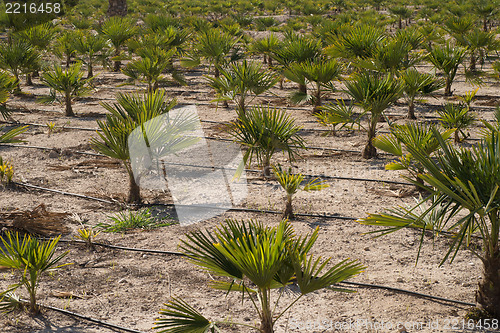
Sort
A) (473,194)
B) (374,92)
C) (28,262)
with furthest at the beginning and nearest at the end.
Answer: (374,92) → (28,262) → (473,194)

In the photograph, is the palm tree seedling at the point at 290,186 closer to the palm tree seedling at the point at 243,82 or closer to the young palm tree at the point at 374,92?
the young palm tree at the point at 374,92

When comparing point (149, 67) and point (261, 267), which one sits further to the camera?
point (149, 67)

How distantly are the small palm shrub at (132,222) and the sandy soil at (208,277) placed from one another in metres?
0.10

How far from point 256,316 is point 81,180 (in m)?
3.81

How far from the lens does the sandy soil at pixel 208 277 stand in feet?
12.7

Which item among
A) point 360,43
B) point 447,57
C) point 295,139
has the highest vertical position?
point 360,43

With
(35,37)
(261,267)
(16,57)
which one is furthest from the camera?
(35,37)

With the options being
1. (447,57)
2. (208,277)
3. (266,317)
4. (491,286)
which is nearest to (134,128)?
(208,277)

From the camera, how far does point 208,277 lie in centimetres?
450

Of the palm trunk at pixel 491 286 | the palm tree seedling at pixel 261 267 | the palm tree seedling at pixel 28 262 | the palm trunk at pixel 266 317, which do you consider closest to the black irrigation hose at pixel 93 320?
the palm tree seedling at pixel 28 262

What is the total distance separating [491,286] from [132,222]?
3.39 meters

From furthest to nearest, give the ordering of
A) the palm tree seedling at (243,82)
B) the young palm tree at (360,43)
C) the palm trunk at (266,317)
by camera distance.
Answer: the young palm tree at (360,43) → the palm tree seedling at (243,82) → the palm trunk at (266,317)

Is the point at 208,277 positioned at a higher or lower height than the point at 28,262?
lower

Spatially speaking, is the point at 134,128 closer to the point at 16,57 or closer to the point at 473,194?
the point at 473,194
